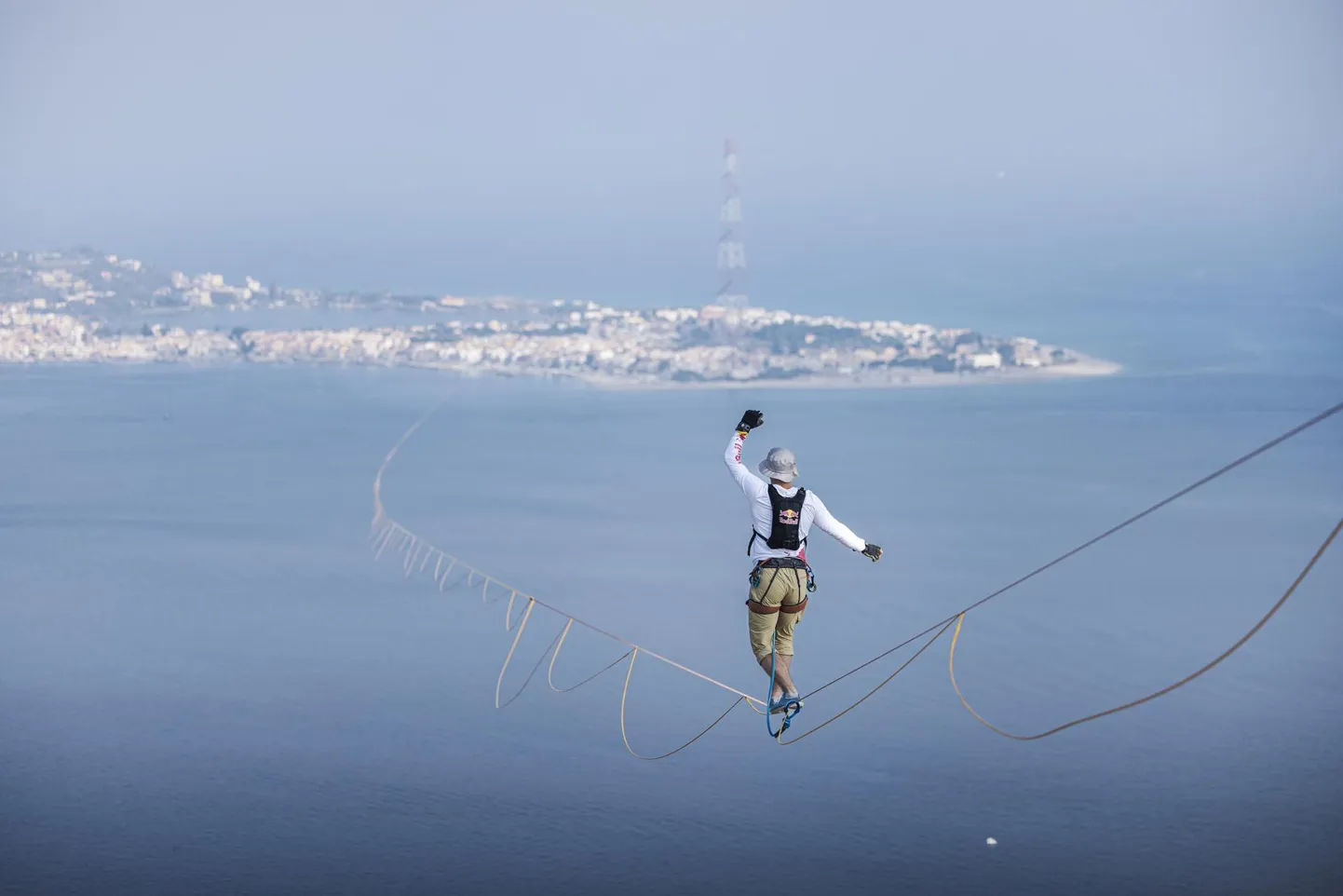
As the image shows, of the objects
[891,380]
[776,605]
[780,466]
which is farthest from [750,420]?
[891,380]

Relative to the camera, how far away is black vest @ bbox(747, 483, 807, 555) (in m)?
9.65

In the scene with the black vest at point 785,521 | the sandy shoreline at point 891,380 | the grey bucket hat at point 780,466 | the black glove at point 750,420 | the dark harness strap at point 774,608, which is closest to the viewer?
the black glove at point 750,420

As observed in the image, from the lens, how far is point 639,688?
30.5 meters

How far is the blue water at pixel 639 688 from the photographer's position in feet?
76.3

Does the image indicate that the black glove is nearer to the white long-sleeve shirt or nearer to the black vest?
the white long-sleeve shirt

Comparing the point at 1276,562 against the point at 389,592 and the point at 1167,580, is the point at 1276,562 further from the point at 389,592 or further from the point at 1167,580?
the point at 389,592

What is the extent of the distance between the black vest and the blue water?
13709 mm

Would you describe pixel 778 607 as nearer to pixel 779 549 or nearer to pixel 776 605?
pixel 776 605

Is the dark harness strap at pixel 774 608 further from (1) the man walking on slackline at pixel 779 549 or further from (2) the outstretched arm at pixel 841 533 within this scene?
(2) the outstretched arm at pixel 841 533

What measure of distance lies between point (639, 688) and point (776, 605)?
2085 centimetres

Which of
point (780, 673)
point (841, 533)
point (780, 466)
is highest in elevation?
point (780, 466)

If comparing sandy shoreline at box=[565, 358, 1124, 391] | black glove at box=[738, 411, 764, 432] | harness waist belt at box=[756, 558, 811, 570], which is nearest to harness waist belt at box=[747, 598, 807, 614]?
harness waist belt at box=[756, 558, 811, 570]

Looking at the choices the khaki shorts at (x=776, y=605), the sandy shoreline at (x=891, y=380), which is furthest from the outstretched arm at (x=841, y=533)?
the sandy shoreline at (x=891, y=380)

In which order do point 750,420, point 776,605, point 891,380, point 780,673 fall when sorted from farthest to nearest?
1. point 891,380
2. point 780,673
3. point 776,605
4. point 750,420
